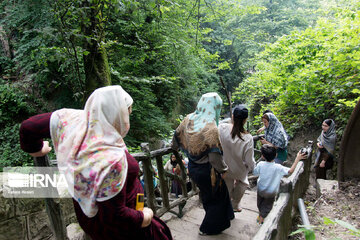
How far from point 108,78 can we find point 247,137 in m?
2.77

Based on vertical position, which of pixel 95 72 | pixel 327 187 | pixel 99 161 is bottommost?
pixel 327 187

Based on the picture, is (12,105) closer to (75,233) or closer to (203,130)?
(75,233)

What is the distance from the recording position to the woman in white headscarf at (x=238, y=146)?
2.77 metres

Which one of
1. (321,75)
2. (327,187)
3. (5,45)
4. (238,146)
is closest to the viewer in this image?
(238,146)

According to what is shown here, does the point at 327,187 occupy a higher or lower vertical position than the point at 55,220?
lower

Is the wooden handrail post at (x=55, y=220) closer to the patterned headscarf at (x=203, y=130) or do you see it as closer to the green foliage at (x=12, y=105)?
the patterned headscarf at (x=203, y=130)

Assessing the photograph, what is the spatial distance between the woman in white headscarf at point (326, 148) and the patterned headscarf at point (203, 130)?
3.31 meters

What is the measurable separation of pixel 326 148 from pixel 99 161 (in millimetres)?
4990

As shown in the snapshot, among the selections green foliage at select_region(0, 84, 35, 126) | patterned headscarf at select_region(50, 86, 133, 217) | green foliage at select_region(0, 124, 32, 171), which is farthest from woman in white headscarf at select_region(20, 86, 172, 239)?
green foliage at select_region(0, 84, 35, 126)

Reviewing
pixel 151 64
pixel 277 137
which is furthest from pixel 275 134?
pixel 151 64

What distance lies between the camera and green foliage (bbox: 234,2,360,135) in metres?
4.55

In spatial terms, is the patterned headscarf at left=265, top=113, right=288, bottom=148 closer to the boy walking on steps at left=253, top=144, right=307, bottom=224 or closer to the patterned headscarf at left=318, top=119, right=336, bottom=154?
the boy walking on steps at left=253, top=144, right=307, bottom=224

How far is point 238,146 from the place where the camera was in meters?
2.89

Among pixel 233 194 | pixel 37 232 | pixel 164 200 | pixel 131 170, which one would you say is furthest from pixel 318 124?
pixel 37 232
